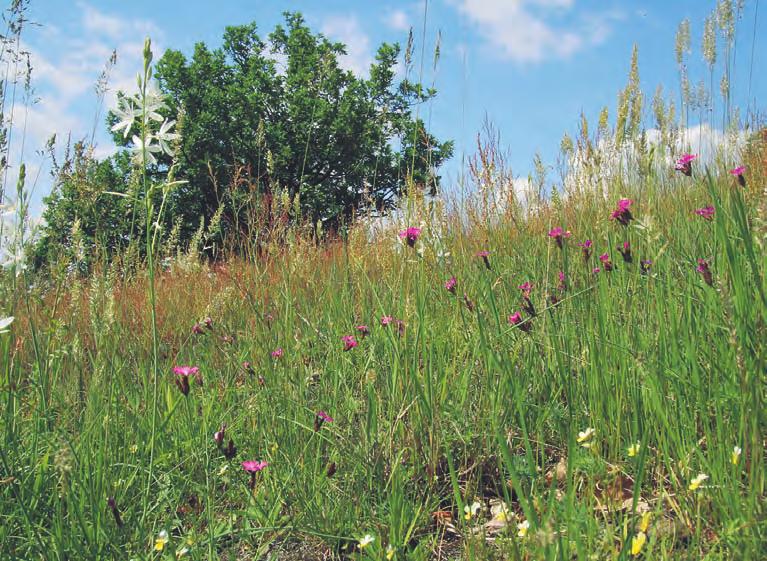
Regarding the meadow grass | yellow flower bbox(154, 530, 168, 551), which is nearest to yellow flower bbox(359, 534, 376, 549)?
the meadow grass

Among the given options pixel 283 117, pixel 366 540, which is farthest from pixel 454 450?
pixel 283 117

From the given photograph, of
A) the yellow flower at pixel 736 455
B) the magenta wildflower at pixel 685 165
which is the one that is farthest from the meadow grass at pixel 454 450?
the magenta wildflower at pixel 685 165

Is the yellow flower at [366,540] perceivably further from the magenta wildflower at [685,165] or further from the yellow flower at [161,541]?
the magenta wildflower at [685,165]

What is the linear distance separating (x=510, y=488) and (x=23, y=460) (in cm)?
153

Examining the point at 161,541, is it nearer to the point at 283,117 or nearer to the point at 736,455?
the point at 736,455

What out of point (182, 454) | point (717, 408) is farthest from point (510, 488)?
point (182, 454)

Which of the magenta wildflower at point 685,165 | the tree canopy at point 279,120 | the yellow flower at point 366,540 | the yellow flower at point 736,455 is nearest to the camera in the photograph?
the yellow flower at point 736,455

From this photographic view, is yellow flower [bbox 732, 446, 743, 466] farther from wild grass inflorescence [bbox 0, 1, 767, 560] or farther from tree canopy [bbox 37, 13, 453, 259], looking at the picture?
tree canopy [bbox 37, 13, 453, 259]

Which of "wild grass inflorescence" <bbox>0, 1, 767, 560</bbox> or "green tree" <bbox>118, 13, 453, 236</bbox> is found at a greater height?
"green tree" <bbox>118, 13, 453, 236</bbox>

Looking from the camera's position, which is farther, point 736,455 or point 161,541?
point 161,541

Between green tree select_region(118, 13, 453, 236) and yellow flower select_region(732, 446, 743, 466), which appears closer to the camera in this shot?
yellow flower select_region(732, 446, 743, 466)

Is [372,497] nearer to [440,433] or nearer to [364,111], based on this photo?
[440,433]

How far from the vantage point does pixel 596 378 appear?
1650 mm

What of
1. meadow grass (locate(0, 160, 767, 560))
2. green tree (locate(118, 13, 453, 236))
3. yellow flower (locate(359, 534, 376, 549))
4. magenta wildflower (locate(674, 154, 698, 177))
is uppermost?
green tree (locate(118, 13, 453, 236))
